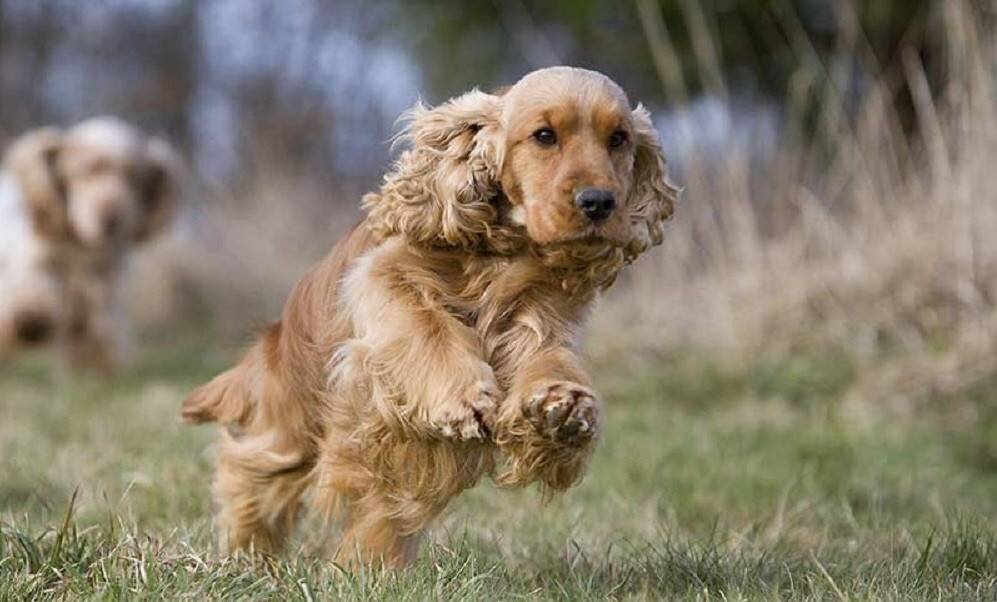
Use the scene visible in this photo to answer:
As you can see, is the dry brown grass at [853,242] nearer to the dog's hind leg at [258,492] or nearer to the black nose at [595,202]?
the dog's hind leg at [258,492]

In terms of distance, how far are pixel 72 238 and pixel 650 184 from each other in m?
6.56

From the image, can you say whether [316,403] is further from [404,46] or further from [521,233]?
[404,46]

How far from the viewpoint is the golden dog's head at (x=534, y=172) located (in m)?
3.18

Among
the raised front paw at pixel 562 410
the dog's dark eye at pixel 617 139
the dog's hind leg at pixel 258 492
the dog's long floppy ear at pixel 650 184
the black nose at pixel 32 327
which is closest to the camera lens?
the raised front paw at pixel 562 410

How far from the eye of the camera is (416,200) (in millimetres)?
3418

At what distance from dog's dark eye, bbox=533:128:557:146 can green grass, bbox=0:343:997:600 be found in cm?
87

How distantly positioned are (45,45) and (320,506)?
1533cm

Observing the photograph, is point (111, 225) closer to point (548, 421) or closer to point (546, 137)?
point (546, 137)

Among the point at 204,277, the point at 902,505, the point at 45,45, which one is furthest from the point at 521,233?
the point at 45,45

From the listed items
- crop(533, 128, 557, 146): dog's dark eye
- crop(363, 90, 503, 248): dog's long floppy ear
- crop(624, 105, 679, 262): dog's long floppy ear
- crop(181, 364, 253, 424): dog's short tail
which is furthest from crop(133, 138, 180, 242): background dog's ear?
crop(533, 128, 557, 146): dog's dark eye

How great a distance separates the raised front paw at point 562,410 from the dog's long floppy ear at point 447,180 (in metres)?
0.46

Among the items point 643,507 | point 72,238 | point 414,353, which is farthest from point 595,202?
point 72,238

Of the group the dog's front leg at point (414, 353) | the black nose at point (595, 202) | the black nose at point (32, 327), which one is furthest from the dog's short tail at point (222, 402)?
the black nose at point (32, 327)

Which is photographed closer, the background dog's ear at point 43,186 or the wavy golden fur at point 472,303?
the wavy golden fur at point 472,303
